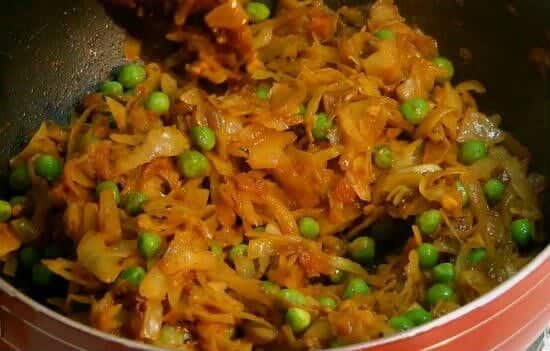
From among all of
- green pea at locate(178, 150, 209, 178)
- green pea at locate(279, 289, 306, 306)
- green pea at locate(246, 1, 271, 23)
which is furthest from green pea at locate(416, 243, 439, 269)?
green pea at locate(246, 1, 271, 23)

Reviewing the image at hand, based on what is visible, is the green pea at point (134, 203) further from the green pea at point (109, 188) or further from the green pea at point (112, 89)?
the green pea at point (112, 89)

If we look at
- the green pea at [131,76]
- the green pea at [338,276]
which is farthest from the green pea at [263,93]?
the green pea at [338,276]

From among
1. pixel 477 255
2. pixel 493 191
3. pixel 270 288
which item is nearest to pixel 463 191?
pixel 493 191

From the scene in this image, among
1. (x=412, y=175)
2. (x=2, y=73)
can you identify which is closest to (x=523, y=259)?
(x=412, y=175)

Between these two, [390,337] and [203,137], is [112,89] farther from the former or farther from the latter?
[390,337]

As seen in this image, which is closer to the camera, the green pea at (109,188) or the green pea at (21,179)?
the green pea at (109,188)
